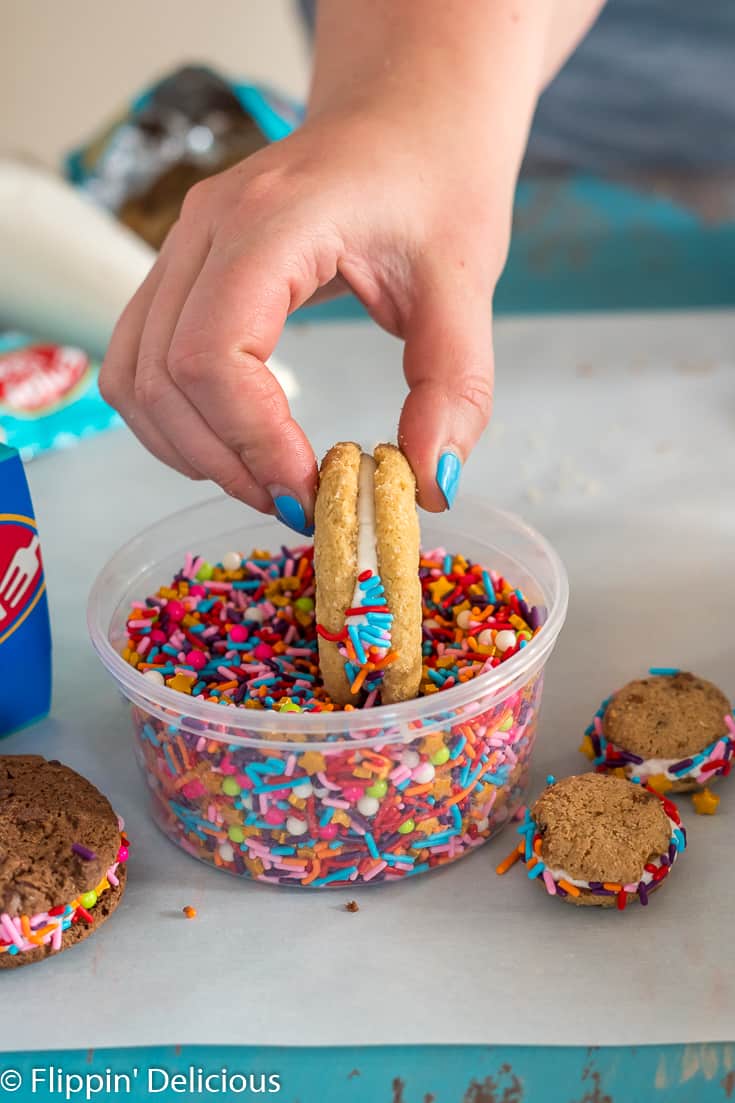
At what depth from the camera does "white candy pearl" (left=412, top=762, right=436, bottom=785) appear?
82 cm

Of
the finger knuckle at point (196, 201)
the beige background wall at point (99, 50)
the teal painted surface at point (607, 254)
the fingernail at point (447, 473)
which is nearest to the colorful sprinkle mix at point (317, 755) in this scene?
the fingernail at point (447, 473)

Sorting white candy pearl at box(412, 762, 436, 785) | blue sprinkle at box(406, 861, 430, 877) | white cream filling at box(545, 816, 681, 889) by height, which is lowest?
blue sprinkle at box(406, 861, 430, 877)

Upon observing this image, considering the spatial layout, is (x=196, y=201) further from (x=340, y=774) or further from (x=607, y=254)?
(x=607, y=254)

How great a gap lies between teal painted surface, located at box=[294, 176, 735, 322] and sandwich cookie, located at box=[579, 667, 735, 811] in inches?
45.0

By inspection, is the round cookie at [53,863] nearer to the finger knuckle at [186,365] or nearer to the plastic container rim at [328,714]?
the plastic container rim at [328,714]

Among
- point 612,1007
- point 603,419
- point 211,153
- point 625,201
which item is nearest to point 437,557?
point 612,1007

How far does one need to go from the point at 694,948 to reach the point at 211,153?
1379mm

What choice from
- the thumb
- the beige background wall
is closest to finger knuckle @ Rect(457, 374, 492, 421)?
the thumb

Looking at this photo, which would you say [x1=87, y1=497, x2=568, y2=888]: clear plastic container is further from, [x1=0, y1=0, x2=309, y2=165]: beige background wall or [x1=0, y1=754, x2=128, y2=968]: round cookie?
[x1=0, y1=0, x2=309, y2=165]: beige background wall

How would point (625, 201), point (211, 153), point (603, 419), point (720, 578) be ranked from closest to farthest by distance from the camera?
point (720, 578)
point (603, 419)
point (211, 153)
point (625, 201)

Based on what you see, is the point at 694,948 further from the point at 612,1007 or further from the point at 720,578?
the point at 720,578

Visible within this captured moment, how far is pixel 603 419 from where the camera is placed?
4.92 ft

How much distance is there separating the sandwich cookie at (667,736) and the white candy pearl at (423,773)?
171mm

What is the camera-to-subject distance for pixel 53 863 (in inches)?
31.1
